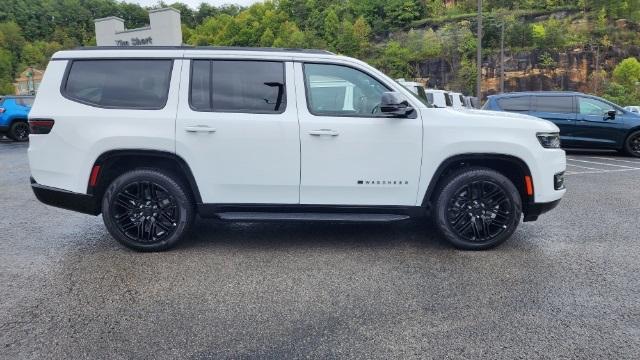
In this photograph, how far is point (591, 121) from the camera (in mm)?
12211

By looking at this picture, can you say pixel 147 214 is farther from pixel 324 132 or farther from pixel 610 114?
pixel 610 114

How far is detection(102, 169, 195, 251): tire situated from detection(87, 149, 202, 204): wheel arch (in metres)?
0.09

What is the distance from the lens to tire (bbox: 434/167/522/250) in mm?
4410

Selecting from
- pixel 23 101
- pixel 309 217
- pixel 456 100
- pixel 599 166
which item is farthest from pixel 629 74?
pixel 309 217

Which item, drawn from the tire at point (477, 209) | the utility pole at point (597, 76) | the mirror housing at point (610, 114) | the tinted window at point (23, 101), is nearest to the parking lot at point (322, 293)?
the tire at point (477, 209)

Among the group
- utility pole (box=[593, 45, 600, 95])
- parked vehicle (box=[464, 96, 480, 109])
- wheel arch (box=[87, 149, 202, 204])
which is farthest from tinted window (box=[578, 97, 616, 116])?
utility pole (box=[593, 45, 600, 95])

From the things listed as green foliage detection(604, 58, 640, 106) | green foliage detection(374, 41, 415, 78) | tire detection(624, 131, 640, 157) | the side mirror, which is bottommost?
tire detection(624, 131, 640, 157)

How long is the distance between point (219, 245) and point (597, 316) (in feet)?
10.8

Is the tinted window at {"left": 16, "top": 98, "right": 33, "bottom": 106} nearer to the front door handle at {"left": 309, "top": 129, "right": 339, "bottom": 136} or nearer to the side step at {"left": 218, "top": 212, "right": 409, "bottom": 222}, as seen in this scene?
the side step at {"left": 218, "top": 212, "right": 409, "bottom": 222}

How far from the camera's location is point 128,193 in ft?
14.5

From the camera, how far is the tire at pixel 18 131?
1756 centimetres

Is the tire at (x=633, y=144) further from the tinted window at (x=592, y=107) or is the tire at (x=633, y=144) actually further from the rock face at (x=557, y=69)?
the rock face at (x=557, y=69)

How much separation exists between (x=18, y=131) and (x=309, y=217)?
17564 mm

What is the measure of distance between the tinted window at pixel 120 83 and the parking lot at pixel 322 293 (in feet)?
4.75
